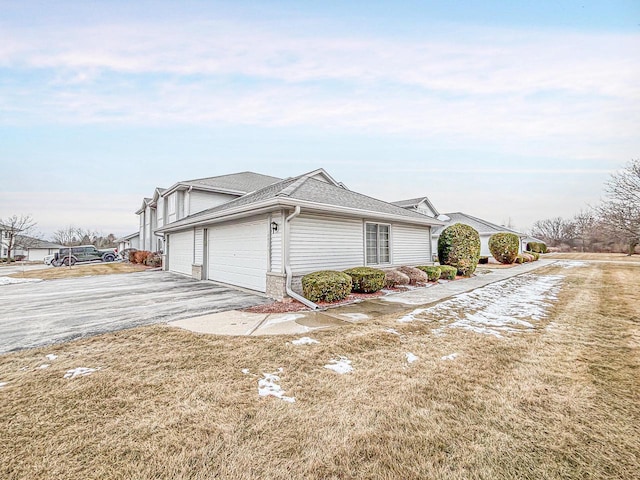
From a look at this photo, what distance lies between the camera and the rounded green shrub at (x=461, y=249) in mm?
13305

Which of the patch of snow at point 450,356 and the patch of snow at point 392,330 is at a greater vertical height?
the patch of snow at point 392,330

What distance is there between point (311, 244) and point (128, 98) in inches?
417

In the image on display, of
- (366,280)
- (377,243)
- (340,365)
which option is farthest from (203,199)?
(340,365)

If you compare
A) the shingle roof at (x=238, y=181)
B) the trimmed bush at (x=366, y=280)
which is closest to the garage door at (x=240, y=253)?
the trimmed bush at (x=366, y=280)

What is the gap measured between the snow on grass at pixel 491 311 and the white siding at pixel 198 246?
9.57m

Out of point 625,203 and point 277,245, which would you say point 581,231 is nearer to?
point 625,203

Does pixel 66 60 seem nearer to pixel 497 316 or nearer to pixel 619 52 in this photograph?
pixel 497 316

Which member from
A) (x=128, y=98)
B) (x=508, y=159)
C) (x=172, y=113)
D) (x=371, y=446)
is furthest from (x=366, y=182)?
(x=371, y=446)

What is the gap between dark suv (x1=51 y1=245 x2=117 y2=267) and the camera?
2261 cm

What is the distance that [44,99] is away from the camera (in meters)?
10.8

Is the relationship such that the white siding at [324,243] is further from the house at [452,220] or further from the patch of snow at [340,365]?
the house at [452,220]

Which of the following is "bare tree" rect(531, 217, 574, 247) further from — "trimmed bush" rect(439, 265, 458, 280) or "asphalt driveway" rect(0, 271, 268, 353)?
"asphalt driveway" rect(0, 271, 268, 353)

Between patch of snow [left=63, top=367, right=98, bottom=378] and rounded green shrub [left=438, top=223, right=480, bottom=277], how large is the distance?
45.2 feet

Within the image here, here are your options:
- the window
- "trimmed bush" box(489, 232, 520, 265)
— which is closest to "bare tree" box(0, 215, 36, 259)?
the window
